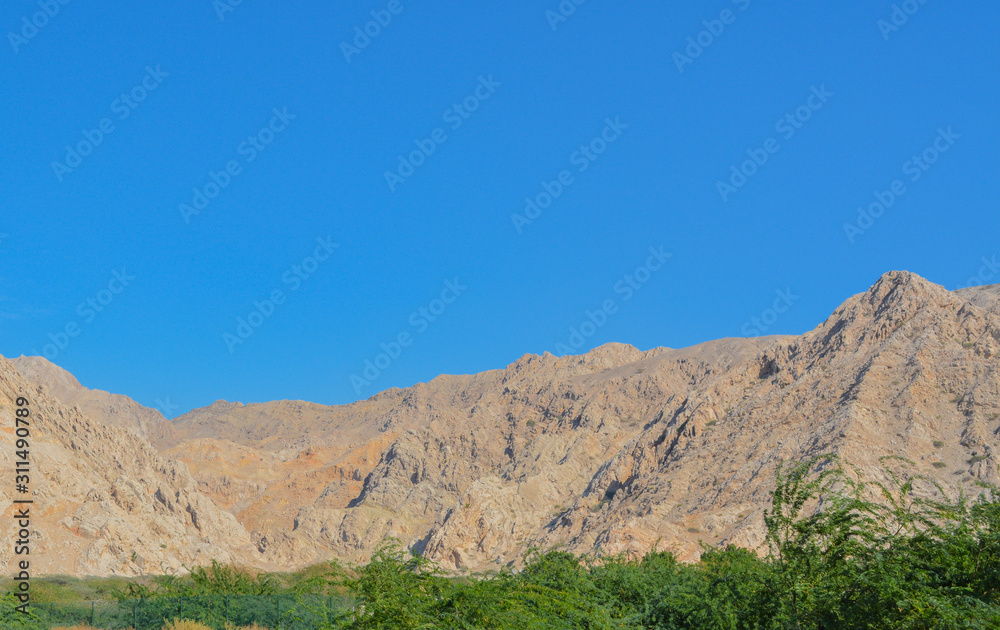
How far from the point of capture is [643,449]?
3007 inches

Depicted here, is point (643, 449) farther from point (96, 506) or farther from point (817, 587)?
point (817, 587)

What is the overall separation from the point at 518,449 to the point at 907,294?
2074 inches

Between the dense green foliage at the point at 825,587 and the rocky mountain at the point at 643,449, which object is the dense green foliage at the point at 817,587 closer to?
the dense green foliage at the point at 825,587

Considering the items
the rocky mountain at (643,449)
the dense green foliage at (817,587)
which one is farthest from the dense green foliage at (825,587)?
the rocky mountain at (643,449)

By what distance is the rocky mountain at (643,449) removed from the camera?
2351 inches

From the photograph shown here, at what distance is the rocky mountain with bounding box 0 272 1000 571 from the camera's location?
2351 inches

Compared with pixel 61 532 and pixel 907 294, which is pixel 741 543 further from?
pixel 61 532

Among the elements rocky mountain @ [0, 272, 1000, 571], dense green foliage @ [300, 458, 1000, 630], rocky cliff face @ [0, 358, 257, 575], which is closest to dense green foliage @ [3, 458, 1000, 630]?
dense green foliage @ [300, 458, 1000, 630]

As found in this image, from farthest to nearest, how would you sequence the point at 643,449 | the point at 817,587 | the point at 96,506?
1. the point at 643,449
2. the point at 96,506
3. the point at 817,587

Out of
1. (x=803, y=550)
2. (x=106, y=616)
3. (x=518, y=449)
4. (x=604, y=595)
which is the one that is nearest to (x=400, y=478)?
(x=518, y=449)

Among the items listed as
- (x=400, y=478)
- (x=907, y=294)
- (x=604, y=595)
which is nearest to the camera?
(x=604, y=595)

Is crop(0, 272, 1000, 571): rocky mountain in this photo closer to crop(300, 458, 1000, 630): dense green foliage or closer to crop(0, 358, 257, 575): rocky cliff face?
crop(0, 358, 257, 575): rocky cliff face

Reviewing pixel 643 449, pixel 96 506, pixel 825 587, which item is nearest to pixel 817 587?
pixel 825 587

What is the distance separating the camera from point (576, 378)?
12362 centimetres
